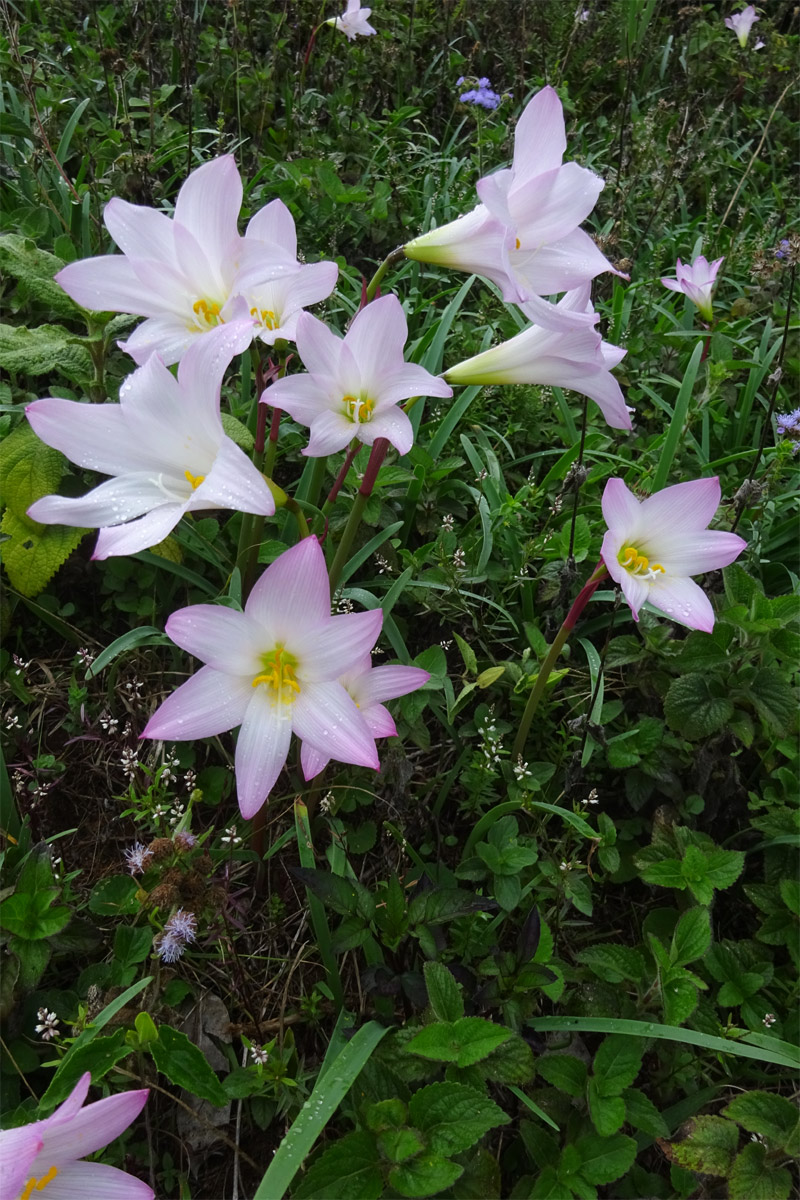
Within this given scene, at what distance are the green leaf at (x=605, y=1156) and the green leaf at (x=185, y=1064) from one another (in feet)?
1.86

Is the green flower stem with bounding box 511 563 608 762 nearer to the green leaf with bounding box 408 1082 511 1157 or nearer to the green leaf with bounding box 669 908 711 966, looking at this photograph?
the green leaf with bounding box 669 908 711 966

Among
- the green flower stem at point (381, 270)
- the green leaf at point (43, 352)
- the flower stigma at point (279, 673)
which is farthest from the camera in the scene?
the green leaf at point (43, 352)

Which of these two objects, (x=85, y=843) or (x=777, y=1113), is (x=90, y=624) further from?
(x=777, y=1113)

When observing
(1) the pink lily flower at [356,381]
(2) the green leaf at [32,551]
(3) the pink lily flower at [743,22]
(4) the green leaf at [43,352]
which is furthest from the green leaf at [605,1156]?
(3) the pink lily flower at [743,22]

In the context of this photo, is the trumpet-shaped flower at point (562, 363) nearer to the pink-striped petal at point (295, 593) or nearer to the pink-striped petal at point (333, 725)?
the pink-striped petal at point (295, 593)

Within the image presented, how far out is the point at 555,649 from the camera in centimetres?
153

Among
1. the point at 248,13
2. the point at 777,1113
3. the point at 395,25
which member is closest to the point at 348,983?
the point at 777,1113

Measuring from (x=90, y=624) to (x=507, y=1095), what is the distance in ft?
4.72

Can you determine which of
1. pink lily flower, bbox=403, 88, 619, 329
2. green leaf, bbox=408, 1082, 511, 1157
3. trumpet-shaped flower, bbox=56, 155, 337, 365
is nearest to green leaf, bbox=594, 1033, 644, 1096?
green leaf, bbox=408, 1082, 511, 1157

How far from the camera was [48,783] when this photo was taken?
1.77 m

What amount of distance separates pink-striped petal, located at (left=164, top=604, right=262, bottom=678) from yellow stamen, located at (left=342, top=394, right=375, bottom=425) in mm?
394

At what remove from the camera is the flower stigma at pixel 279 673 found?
3.85 ft

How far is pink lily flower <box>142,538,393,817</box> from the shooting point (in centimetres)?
108

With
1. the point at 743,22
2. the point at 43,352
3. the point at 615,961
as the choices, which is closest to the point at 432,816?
the point at 615,961
